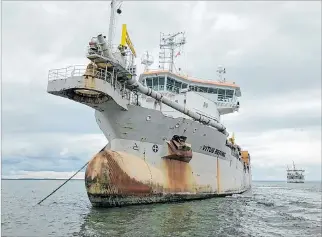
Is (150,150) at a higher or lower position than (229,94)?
lower

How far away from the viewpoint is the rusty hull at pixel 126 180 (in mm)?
14594

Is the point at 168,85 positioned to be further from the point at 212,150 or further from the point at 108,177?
the point at 108,177

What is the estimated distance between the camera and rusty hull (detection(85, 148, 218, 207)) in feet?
47.9

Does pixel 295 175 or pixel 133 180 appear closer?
pixel 133 180

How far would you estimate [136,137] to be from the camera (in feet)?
53.6

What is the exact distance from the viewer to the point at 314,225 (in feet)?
45.4

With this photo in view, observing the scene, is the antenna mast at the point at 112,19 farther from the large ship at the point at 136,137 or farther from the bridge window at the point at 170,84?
the bridge window at the point at 170,84

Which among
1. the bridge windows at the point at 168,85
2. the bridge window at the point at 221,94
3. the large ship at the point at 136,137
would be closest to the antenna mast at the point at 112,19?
the large ship at the point at 136,137

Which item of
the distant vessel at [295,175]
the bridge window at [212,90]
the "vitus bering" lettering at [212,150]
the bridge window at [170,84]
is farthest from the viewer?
the distant vessel at [295,175]

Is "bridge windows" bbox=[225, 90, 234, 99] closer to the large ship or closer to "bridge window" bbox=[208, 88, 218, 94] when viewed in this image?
"bridge window" bbox=[208, 88, 218, 94]

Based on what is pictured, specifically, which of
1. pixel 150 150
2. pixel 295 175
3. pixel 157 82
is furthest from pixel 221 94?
pixel 295 175

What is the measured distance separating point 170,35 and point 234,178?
40.2ft

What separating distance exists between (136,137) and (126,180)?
2.39 m

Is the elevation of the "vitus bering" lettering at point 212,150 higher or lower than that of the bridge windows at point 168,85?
lower
